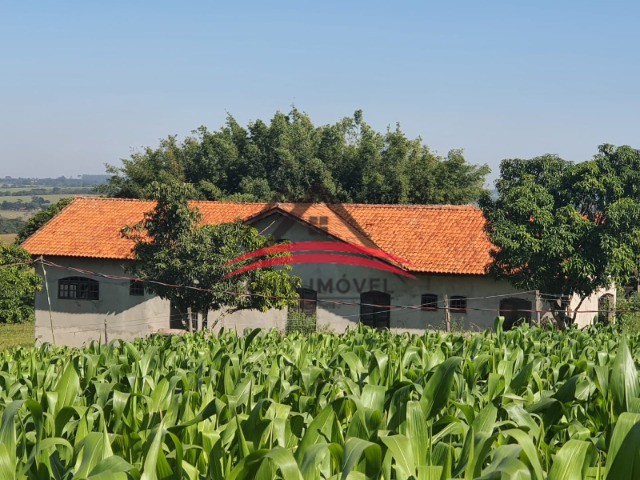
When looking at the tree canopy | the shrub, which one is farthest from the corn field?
the tree canopy

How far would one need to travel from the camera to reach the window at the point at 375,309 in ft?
102

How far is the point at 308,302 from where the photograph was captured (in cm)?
3161

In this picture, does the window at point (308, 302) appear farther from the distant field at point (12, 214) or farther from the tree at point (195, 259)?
the distant field at point (12, 214)

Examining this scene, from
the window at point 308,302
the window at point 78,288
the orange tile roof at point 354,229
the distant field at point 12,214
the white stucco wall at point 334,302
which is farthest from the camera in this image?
the distant field at point 12,214

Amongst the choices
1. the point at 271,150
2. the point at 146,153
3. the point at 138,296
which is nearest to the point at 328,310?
the point at 138,296

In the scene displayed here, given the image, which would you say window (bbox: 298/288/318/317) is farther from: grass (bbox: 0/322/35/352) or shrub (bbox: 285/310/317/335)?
grass (bbox: 0/322/35/352)

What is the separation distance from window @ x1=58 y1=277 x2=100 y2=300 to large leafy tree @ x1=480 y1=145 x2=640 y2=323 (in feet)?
47.0

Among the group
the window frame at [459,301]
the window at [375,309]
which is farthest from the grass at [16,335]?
the window frame at [459,301]

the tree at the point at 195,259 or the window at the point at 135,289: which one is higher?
the tree at the point at 195,259

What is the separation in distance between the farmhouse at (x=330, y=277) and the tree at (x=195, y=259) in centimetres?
189

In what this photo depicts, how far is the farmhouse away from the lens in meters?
30.8

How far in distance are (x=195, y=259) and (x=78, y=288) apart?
9150 mm

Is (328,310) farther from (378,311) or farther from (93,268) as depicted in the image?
(93,268)

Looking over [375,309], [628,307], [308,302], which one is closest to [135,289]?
[308,302]
